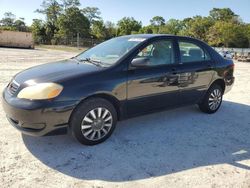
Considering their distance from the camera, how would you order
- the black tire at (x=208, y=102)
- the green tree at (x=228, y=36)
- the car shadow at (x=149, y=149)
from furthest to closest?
1. the green tree at (x=228, y=36)
2. the black tire at (x=208, y=102)
3. the car shadow at (x=149, y=149)

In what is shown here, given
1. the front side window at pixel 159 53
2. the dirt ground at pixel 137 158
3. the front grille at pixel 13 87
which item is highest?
the front side window at pixel 159 53

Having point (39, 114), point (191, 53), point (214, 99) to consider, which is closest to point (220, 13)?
point (214, 99)

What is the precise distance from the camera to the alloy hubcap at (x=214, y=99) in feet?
17.7

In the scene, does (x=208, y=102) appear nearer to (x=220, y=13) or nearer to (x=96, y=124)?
(x=96, y=124)

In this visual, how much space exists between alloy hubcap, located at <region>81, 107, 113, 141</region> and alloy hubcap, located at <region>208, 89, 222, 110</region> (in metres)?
2.51

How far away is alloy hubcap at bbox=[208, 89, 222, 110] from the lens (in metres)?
5.38

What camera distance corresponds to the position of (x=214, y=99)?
5449 mm

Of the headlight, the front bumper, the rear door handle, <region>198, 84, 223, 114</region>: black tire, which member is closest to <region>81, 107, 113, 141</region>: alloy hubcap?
the front bumper

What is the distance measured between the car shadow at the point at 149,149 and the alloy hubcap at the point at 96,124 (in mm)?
165

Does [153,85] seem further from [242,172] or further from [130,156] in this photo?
[242,172]

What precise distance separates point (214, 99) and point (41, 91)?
3612mm

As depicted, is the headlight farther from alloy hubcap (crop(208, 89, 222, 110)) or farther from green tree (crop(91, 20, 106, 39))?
green tree (crop(91, 20, 106, 39))

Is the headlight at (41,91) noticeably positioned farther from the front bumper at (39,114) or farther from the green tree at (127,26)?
the green tree at (127,26)

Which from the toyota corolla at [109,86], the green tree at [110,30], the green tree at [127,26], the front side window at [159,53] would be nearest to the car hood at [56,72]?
the toyota corolla at [109,86]
